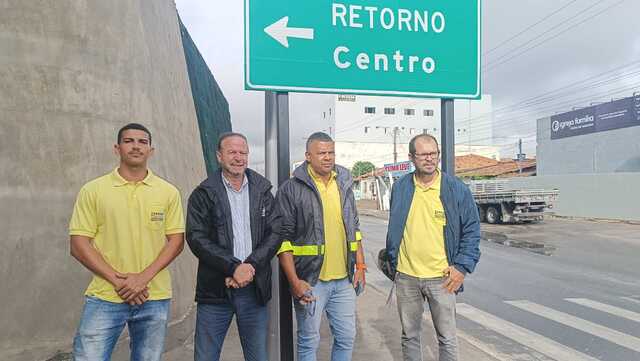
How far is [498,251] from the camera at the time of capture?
1305 centimetres

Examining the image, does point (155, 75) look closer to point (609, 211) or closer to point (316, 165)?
point (316, 165)

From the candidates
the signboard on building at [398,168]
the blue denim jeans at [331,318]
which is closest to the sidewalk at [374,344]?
the blue denim jeans at [331,318]

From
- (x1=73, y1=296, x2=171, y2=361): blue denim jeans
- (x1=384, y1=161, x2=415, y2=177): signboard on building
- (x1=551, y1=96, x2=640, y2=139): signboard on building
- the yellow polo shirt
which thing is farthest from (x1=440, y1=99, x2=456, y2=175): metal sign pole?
(x1=551, y1=96, x2=640, y2=139): signboard on building

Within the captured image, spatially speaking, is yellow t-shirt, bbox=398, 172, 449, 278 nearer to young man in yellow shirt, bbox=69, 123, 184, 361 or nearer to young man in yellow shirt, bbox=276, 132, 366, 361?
young man in yellow shirt, bbox=276, 132, 366, 361

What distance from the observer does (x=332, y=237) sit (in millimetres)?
3221

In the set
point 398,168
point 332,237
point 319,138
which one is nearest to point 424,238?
point 332,237

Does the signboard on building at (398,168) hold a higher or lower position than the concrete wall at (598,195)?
higher

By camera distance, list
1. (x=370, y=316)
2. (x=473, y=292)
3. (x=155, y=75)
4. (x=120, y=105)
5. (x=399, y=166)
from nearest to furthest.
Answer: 1. (x=120, y=105)
2. (x=155, y=75)
3. (x=370, y=316)
4. (x=473, y=292)
5. (x=399, y=166)

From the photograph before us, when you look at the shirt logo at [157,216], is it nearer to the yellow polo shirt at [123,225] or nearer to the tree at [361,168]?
the yellow polo shirt at [123,225]

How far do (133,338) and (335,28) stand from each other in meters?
2.41

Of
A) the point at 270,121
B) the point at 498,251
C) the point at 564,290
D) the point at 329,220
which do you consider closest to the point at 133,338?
the point at 329,220

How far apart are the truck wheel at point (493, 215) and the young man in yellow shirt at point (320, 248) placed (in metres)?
20.4

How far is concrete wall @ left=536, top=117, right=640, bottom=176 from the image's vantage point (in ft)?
101

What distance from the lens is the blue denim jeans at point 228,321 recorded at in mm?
2908
